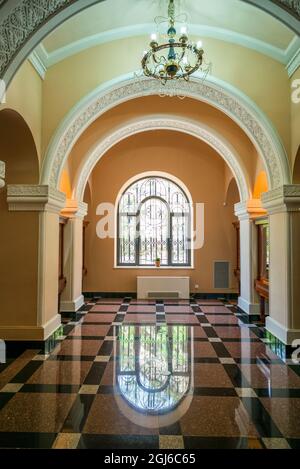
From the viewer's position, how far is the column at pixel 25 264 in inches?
200

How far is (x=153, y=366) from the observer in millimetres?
4355

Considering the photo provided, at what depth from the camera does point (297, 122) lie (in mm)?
4898

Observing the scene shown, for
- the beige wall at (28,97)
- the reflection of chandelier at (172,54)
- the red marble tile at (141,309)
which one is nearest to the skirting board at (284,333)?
the red marble tile at (141,309)

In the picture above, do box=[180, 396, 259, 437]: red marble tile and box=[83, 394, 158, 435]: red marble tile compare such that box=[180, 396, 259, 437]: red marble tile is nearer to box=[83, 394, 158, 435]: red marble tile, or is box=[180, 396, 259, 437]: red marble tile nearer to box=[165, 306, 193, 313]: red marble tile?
box=[83, 394, 158, 435]: red marble tile

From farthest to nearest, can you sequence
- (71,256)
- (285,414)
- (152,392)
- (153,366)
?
(71,256), (153,366), (152,392), (285,414)

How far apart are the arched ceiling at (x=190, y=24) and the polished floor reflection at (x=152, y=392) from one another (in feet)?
14.5

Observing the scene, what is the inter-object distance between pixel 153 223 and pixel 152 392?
725 cm

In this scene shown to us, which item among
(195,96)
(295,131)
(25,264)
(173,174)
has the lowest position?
(25,264)

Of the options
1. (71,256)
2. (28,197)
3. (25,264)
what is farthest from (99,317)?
(28,197)

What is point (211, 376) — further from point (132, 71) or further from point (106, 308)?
point (106, 308)

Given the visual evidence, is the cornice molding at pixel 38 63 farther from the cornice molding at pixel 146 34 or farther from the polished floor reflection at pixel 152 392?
the polished floor reflection at pixel 152 392

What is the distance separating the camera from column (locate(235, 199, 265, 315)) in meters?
7.30

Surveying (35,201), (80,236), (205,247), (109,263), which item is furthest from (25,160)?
(205,247)
